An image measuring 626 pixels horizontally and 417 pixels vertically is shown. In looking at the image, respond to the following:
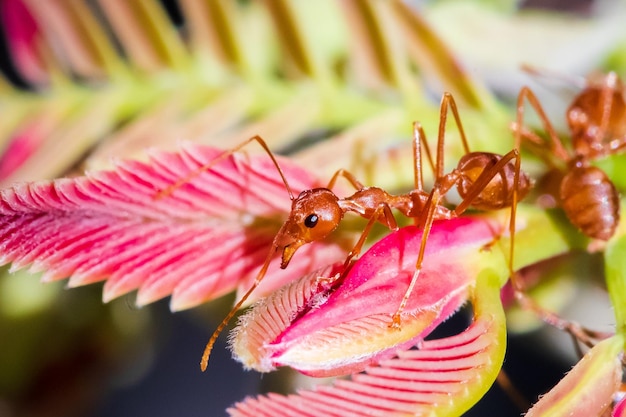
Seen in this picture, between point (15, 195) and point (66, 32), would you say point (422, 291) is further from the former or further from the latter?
point (66, 32)

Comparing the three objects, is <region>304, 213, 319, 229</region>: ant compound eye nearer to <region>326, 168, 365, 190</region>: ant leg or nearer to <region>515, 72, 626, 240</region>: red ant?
<region>326, 168, 365, 190</region>: ant leg

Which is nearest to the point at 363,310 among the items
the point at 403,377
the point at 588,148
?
the point at 403,377

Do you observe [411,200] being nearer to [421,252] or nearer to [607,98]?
[421,252]

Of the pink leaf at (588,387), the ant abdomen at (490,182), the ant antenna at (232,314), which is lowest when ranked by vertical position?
→ the pink leaf at (588,387)

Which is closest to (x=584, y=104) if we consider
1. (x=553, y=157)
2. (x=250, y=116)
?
(x=553, y=157)

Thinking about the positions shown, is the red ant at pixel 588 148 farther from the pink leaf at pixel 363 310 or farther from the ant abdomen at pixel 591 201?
the pink leaf at pixel 363 310

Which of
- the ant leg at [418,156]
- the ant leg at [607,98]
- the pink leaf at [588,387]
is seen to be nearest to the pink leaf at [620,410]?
the pink leaf at [588,387]
